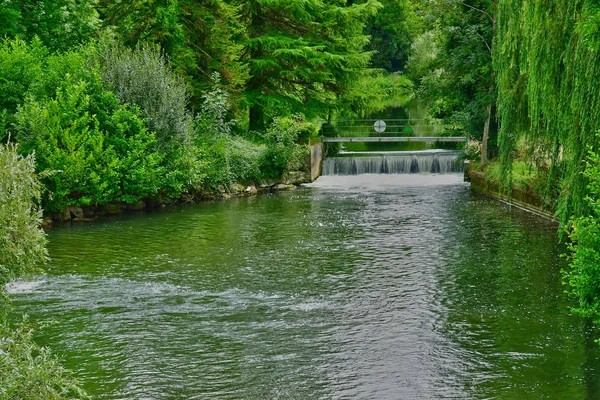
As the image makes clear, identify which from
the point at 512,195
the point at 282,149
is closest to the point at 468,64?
the point at 512,195

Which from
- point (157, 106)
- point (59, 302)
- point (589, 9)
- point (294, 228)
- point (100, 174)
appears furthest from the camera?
point (157, 106)

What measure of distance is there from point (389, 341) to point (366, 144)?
39.0 m

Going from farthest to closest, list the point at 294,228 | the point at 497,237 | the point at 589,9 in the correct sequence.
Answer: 1. the point at 294,228
2. the point at 497,237
3. the point at 589,9

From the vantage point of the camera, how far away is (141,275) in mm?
20203

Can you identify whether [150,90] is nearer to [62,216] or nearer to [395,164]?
[62,216]

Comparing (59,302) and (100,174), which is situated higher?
(100,174)

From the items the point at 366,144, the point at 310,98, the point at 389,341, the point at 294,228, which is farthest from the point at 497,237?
the point at 366,144

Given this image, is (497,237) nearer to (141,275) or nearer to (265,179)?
(141,275)

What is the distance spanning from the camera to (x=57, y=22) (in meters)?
35.3

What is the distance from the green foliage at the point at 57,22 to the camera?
1361 inches

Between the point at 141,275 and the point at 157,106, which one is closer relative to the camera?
the point at 141,275

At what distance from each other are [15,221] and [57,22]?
27841 mm

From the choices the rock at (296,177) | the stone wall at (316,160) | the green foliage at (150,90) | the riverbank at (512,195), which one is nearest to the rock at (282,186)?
the rock at (296,177)

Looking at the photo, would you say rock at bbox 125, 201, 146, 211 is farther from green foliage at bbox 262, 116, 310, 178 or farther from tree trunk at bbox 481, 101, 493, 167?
tree trunk at bbox 481, 101, 493, 167
